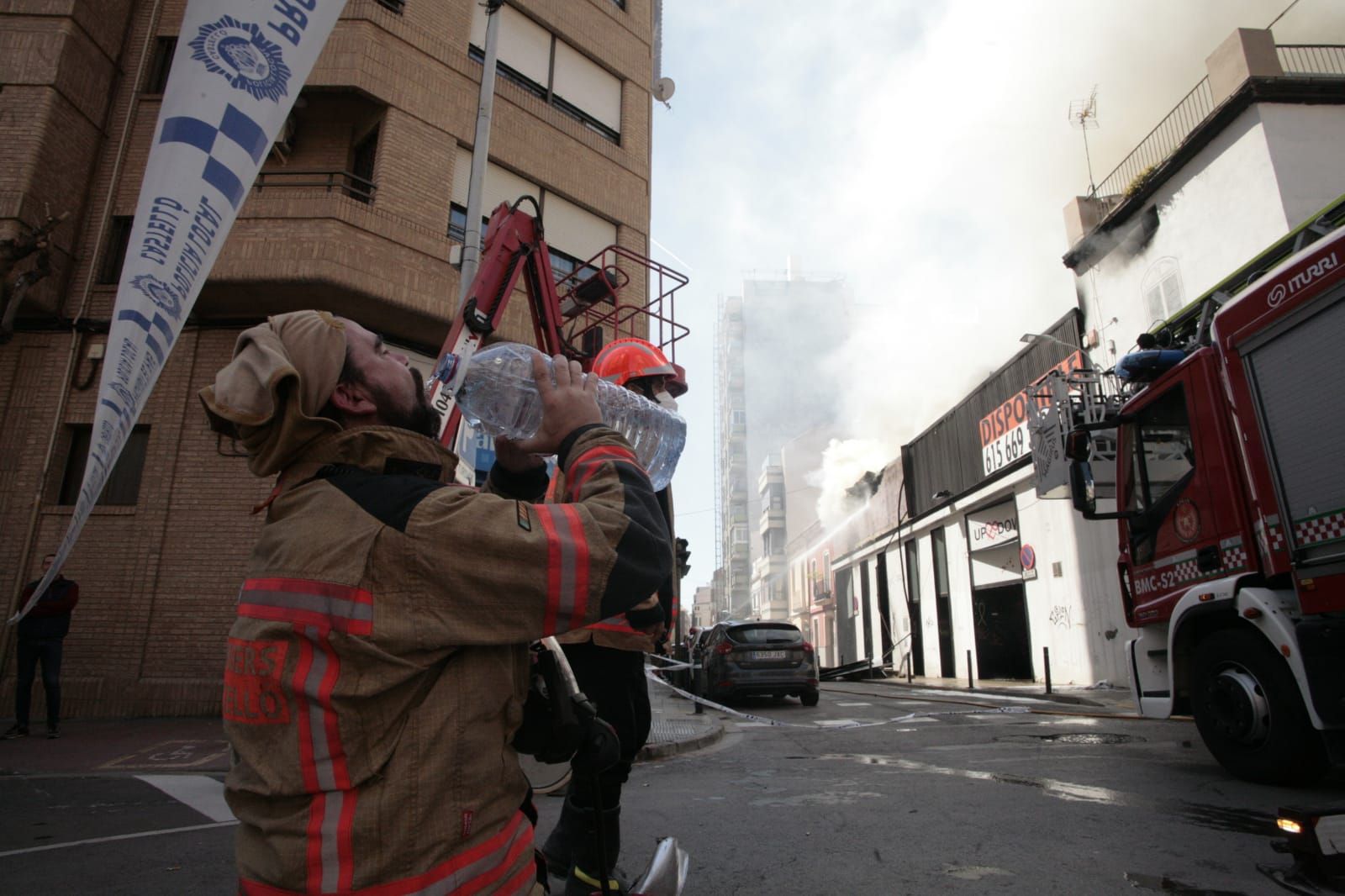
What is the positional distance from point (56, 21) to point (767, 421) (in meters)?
76.3

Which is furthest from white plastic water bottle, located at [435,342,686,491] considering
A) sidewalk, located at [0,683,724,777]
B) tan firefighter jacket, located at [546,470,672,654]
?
sidewalk, located at [0,683,724,777]

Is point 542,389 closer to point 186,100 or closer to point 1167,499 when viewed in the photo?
point 186,100

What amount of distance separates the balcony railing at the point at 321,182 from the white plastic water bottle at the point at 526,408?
8.51 metres

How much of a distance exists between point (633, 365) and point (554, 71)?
471 inches

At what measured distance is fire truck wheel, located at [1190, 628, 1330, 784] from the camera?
13.2 feet

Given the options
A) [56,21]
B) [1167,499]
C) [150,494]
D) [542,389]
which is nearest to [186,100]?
[542,389]

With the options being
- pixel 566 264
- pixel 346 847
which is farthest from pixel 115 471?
pixel 346 847

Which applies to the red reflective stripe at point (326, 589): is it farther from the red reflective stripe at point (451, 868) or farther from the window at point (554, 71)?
the window at point (554, 71)

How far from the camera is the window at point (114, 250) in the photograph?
9859 millimetres

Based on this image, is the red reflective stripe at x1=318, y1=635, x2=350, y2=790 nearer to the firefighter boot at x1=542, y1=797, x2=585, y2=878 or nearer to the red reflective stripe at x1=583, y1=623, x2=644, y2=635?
the red reflective stripe at x1=583, y1=623, x2=644, y2=635

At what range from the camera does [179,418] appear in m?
9.45

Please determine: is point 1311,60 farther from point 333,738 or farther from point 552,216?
point 333,738

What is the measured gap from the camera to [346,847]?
3.23 feet

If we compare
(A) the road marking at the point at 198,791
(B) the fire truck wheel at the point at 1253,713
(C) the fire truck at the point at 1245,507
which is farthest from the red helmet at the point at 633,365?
(B) the fire truck wheel at the point at 1253,713
